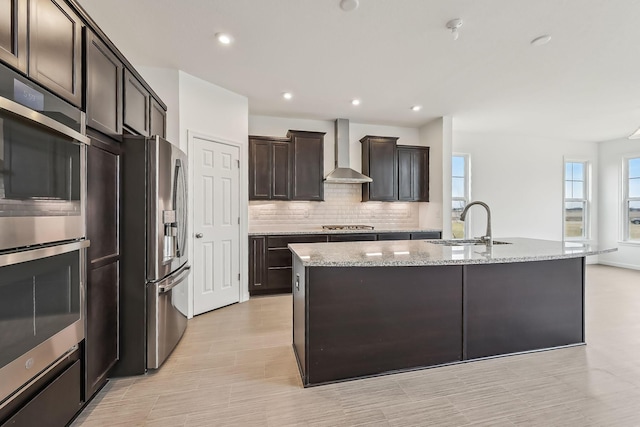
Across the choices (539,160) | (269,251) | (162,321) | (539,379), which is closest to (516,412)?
(539,379)

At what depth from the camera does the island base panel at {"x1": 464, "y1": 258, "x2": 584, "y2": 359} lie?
7.52ft

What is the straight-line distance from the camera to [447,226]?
16.1 feet

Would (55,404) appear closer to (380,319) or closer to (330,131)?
(380,319)

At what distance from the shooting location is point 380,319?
6.86 ft

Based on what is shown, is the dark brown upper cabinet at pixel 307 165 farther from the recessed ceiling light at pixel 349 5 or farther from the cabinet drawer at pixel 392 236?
the recessed ceiling light at pixel 349 5

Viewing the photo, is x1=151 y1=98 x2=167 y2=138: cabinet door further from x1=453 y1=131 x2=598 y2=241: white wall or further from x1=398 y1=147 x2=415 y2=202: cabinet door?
x1=453 y1=131 x2=598 y2=241: white wall

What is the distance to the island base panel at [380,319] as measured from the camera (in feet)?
6.53

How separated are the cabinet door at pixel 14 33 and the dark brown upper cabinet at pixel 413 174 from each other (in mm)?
4715

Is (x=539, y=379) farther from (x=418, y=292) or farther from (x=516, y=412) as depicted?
(x=418, y=292)

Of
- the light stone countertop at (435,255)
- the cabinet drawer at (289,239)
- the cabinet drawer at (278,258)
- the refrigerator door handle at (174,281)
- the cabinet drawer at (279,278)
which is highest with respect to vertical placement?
the light stone countertop at (435,255)

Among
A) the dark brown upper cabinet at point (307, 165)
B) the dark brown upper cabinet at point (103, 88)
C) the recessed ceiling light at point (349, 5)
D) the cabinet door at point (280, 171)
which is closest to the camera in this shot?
the dark brown upper cabinet at point (103, 88)

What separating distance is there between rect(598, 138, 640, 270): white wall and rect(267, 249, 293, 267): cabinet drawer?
716 centimetres

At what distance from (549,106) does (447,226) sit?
2.34m

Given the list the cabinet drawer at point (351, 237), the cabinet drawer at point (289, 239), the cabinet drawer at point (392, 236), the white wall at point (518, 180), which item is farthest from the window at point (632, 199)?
the cabinet drawer at point (289, 239)
